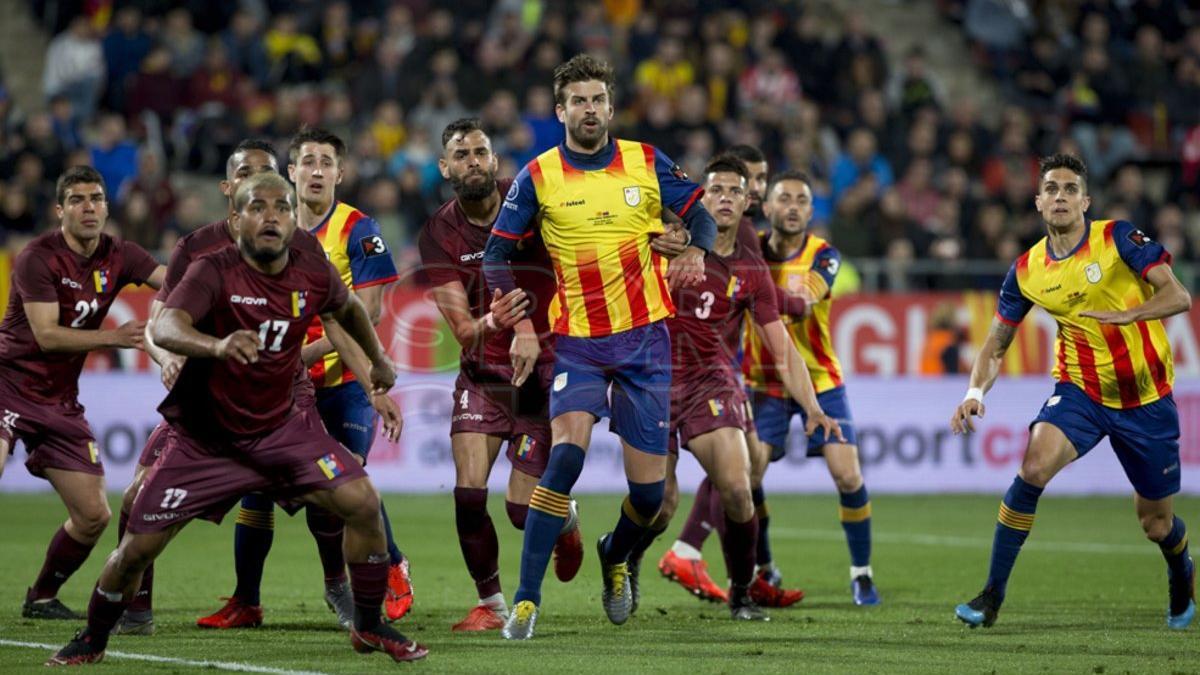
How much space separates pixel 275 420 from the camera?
26.0ft

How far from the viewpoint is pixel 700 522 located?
11.7 metres

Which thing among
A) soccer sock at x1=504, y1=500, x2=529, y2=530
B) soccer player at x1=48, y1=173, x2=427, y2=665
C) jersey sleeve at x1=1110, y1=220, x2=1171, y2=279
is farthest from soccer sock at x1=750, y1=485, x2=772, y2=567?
soccer player at x1=48, y1=173, x2=427, y2=665

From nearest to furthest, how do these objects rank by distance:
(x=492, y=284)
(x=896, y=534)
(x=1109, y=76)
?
(x=492, y=284) < (x=896, y=534) < (x=1109, y=76)

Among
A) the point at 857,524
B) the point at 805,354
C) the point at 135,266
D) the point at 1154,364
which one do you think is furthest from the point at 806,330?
the point at 135,266

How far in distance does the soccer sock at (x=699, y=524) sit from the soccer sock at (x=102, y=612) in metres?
4.73

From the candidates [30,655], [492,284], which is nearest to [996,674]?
[492,284]

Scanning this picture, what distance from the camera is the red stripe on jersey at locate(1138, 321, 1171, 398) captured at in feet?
32.9

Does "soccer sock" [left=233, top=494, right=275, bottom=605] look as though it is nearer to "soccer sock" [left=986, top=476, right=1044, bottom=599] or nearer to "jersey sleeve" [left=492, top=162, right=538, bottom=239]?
"jersey sleeve" [left=492, top=162, right=538, bottom=239]

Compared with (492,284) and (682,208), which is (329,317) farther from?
(682,208)

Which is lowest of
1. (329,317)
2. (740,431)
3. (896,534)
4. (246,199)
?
(896,534)

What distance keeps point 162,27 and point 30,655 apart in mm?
15598

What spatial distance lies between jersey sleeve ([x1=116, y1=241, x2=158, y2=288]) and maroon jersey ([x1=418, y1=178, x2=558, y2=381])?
1.62 meters

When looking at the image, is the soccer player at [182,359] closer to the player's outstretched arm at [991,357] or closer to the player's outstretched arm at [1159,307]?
the player's outstretched arm at [991,357]

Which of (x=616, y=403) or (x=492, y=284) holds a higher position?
(x=492, y=284)
